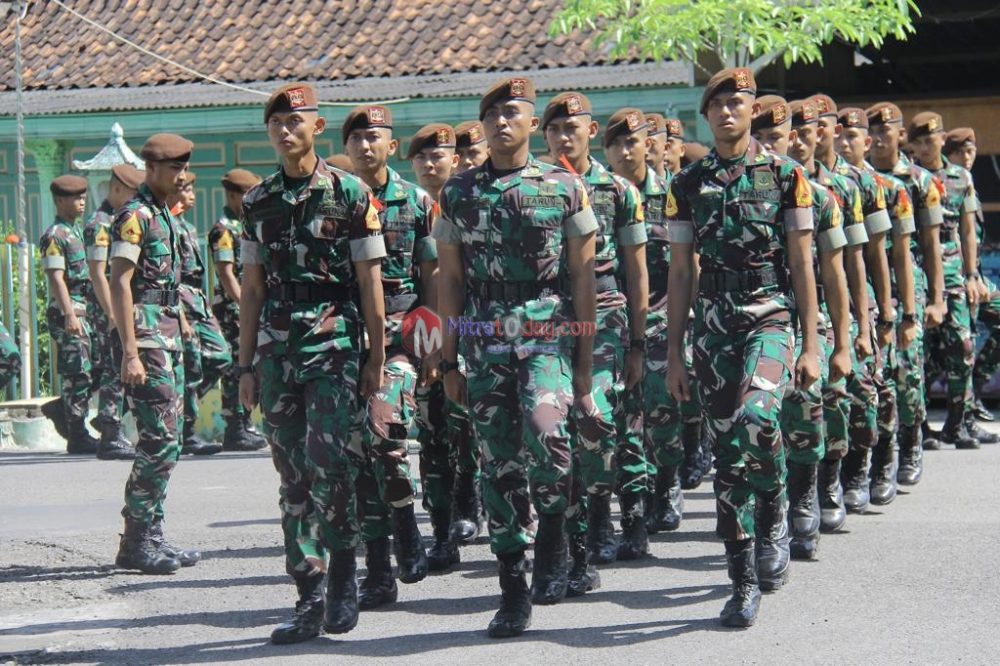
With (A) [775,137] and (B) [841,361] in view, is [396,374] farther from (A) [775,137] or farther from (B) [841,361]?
(A) [775,137]

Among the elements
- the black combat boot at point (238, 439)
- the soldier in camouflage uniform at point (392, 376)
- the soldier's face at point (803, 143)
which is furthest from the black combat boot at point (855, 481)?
the black combat boot at point (238, 439)

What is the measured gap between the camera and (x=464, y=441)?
8328mm

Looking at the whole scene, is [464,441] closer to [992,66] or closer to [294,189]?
[294,189]

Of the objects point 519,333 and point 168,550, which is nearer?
point 519,333

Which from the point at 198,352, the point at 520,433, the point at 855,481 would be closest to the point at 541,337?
the point at 520,433

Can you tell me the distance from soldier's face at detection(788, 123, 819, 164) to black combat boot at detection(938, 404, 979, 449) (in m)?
4.30

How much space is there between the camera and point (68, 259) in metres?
13.6

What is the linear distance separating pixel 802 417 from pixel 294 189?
2674 mm

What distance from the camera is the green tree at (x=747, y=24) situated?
14.4 metres

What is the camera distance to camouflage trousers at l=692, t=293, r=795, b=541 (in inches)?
258

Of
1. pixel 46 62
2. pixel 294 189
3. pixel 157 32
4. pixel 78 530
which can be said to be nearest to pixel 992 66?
pixel 157 32

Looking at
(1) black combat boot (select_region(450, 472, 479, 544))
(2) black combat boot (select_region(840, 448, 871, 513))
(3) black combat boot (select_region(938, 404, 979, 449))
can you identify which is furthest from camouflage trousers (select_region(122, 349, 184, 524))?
(3) black combat boot (select_region(938, 404, 979, 449))

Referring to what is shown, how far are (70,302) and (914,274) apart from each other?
7081mm

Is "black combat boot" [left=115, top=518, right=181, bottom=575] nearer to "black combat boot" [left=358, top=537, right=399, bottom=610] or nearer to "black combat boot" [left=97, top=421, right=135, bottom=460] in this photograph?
A: "black combat boot" [left=358, top=537, right=399, bottom=610]
